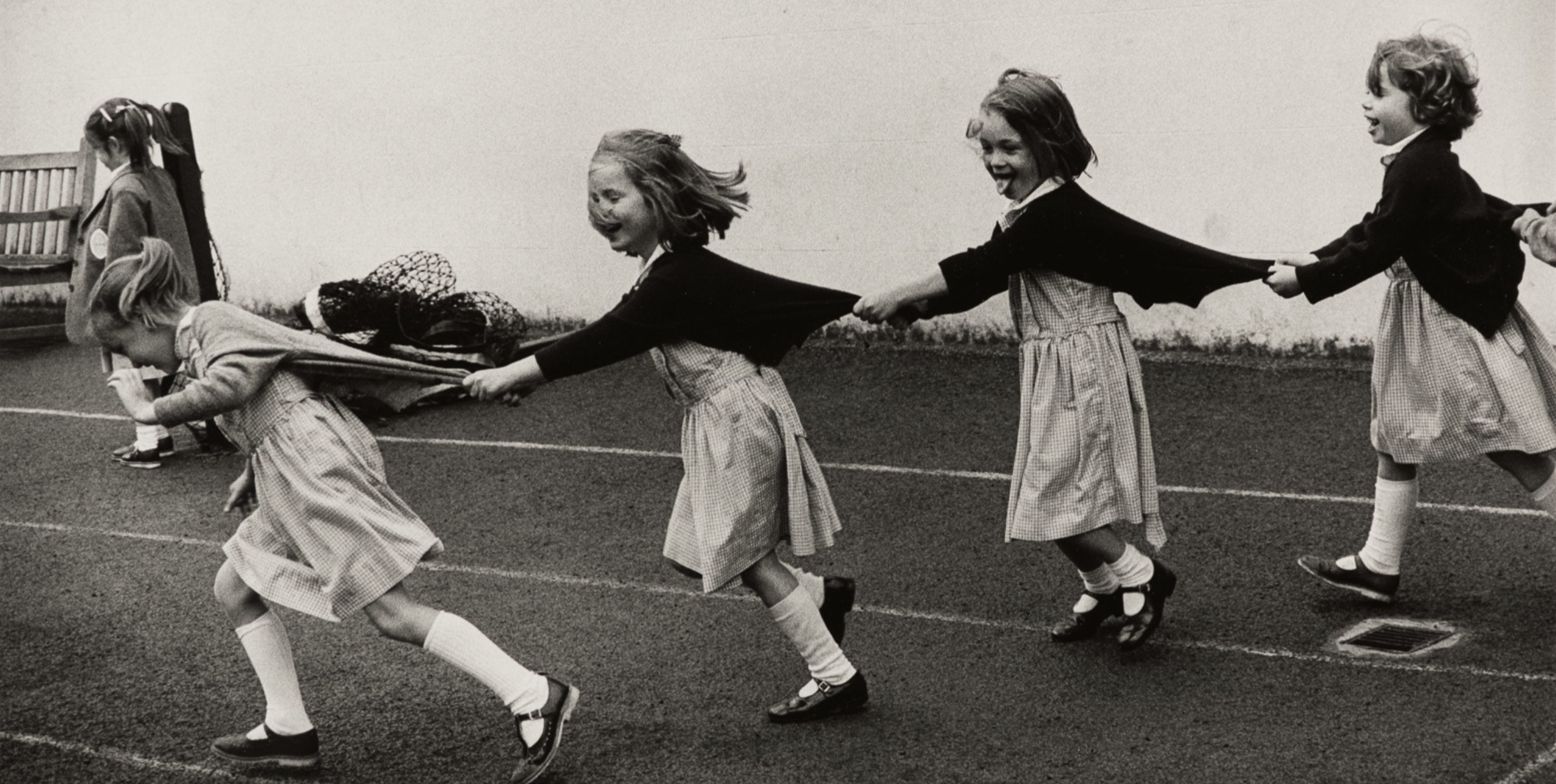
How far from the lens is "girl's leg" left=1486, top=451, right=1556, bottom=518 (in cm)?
501

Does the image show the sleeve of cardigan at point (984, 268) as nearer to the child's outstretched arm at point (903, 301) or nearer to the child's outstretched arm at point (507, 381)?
the child's outstretched arm at point (903, 301)

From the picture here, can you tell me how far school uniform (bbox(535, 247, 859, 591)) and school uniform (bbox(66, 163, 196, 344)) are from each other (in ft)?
14.3

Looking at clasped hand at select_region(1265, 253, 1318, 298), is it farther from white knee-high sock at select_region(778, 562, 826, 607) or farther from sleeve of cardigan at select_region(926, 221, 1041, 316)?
white knee-high sock at select_region(778, 562, 826, 607)

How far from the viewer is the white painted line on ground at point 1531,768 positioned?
12.9ft

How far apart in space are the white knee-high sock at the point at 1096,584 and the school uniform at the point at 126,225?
485cm

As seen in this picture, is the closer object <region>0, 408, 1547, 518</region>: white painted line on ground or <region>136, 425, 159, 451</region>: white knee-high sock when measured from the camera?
<region>0, 408, 1547, 518</region>: white painted line on ground

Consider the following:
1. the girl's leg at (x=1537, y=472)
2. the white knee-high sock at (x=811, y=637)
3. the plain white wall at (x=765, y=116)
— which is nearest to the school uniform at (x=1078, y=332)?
the white knee-high sock at (x=811, y=637)

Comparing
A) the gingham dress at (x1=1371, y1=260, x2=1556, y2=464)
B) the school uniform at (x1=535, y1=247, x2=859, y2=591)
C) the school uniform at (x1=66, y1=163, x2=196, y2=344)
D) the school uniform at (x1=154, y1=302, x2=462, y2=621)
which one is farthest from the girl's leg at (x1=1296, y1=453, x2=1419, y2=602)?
the school uniform at (x1=66, y1=163, x2=196, y2=344)

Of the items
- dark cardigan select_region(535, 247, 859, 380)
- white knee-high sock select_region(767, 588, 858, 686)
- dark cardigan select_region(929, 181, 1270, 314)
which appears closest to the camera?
dark cardigan select_region(535, 247, 859, 380)

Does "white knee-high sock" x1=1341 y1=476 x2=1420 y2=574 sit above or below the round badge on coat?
below

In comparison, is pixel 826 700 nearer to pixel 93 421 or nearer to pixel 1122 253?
pixel 1122 253

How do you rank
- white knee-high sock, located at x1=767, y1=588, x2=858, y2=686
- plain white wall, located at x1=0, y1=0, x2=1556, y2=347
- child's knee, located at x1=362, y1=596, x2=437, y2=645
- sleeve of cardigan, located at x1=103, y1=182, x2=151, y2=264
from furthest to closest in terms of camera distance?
1. plain white wall, located at x1=0, y1=0, x2=1556, y2=347
2. sleeve of cardigan, located at x1=103, y1=182, x2=151, y2=264
3. white knee-high sock, located at x1=767, y1=588, x2=858, y2=686
4. child's knee, located at x1=362, y1=596, x2=437, y2=645

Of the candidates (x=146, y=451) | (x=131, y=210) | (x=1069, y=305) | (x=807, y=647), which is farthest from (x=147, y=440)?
(x=1069, y=305)

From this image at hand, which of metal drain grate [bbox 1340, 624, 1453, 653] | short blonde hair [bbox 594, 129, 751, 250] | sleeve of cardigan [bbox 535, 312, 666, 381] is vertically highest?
short blonde hair [bbox 594, 129, 751, 250]
